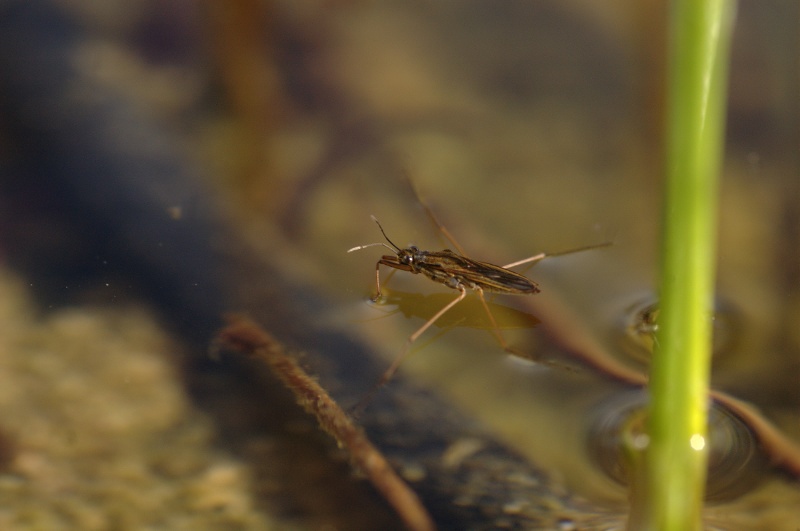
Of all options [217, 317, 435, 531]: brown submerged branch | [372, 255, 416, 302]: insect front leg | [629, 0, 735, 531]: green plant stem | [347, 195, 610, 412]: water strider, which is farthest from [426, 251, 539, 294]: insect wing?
[629, 0, 735, 531]: green plant stem

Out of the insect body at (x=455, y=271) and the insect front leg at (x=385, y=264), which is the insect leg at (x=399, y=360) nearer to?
the insect body at (x=455, y=271)

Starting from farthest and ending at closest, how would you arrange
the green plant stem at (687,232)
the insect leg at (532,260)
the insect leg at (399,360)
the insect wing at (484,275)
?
the insect leg at (532,260) → the insect wing at (484,275) → the insect leg at (399,360) → the green plant stem at (687,232)

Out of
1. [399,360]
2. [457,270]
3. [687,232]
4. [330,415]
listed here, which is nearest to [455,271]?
[457,270]

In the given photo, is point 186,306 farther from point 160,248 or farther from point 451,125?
point 451,125

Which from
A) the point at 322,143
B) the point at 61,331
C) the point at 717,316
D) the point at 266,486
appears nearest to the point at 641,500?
the point at 266,486

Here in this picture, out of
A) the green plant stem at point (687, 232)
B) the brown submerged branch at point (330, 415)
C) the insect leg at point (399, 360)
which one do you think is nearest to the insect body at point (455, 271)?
the insect leg at point (399, 360)

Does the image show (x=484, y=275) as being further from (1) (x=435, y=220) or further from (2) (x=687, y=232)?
(2) (x=687, y=232)
